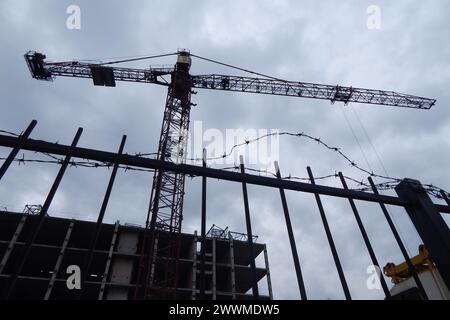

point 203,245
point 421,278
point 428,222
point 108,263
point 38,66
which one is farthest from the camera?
point 38,66

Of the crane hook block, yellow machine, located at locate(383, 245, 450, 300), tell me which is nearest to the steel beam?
yellow machine, located at locate(383, 245, 450, 300)

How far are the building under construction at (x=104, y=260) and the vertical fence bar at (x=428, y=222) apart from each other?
782 inches

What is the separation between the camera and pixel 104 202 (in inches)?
133

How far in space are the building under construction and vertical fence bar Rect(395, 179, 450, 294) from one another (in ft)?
65.2

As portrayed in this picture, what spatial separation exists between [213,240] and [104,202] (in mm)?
25915

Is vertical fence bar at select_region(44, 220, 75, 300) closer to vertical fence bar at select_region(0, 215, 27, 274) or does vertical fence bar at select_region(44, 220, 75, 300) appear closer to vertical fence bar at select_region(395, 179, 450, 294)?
vertical fence bar at select_region(0, 215, 27, 274)

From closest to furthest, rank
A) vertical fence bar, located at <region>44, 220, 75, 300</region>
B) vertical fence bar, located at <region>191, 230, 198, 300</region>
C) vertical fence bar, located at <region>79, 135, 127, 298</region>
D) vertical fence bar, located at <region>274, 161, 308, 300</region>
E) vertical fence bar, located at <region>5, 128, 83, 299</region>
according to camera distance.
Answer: vertical fence bar, located at <region>5, 128, 83, 299</region> → vertical fence bar, located at <region>79, 135, 127, 298</region> → vertical fence bar, located at <region>274, 161, 308, 300</region> → vertical fence bar, located at <region>44, 220, 75, 300</region> → vertical fence bar, located at <region>191, 230, 198, 300</region>

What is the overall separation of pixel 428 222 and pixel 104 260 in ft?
85.4

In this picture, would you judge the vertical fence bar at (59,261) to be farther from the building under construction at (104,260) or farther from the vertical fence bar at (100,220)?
the vertical fence bar at (100,220)

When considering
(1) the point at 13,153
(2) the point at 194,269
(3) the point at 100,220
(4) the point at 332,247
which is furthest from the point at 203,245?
(2) the point at 194,269

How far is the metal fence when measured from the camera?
3465 mm

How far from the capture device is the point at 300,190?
425cm

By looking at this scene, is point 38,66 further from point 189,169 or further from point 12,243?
point 189,169

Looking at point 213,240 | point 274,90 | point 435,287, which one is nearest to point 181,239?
point 213,240
